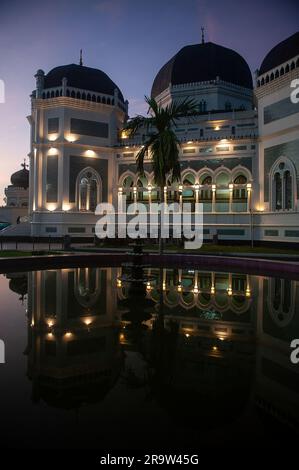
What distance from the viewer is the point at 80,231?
117 feet

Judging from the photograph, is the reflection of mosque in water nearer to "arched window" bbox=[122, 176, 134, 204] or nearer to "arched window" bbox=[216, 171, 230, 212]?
"arched window" bbox=[216, 171, 230, 212]

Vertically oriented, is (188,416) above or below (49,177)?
below

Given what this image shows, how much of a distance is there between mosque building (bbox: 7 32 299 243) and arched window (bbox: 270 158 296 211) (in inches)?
3.3

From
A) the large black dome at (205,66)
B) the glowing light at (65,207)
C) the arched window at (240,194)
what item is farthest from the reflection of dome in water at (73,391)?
the large black dome at (205,66)

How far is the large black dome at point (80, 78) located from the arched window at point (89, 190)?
885 centimetres

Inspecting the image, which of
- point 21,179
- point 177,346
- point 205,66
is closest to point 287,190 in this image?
point 205,66

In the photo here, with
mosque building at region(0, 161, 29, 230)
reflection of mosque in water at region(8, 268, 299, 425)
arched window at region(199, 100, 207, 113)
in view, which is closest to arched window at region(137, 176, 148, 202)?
arched window at region(199, 100, 207, 113)

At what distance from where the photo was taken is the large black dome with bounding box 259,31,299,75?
2828cm

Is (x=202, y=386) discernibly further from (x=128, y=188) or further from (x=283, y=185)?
(x=128, y=188)

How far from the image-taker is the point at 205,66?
120 ft

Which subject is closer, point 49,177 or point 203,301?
point 203,301

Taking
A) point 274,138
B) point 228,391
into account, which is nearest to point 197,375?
point 228,391
